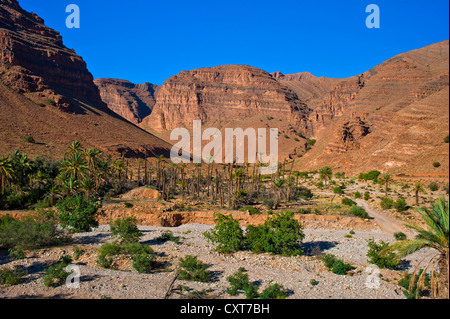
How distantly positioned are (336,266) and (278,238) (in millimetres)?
4441

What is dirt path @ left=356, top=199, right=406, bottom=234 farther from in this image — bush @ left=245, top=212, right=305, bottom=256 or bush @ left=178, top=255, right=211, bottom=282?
bush @ left=178, top=255, right=211, bottom=282

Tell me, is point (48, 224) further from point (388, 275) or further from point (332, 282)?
point (388, 275)

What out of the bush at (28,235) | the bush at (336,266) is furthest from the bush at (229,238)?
the bush at (28,235)

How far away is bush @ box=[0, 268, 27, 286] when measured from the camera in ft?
50.6

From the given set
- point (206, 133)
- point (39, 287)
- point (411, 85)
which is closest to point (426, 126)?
point (39, 287)

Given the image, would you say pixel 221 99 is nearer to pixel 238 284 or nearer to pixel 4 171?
pixel 4 171

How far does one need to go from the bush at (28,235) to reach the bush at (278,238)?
1412 cm

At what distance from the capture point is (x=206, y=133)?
500 ft

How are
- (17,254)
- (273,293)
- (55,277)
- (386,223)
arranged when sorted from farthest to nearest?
(386,223) < (17,254) < (55,277) < (273,293)

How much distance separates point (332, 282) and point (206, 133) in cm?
13839

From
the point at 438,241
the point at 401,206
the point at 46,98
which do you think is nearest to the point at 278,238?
the point at 438,241

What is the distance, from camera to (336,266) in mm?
17969

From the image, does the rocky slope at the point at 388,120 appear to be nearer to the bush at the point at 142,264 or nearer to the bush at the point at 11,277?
the bush at the point at 142,264

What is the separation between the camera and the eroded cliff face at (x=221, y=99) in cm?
16455
